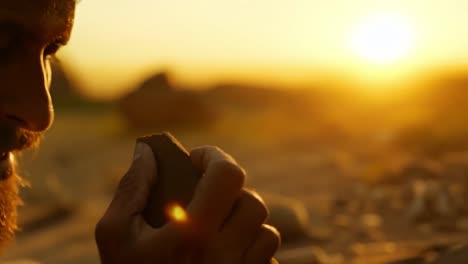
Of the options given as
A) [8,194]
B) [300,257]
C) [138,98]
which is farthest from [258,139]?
[8,194]

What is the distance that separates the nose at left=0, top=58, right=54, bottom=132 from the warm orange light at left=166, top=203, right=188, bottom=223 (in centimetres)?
47

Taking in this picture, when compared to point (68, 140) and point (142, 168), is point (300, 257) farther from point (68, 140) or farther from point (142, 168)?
point (68, 140)

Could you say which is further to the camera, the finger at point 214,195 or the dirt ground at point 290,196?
the dirt ground at point 290,196

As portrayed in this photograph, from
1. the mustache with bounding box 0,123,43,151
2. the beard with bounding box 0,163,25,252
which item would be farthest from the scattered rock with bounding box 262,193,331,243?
the mustache with bounding box 0,123,43,151

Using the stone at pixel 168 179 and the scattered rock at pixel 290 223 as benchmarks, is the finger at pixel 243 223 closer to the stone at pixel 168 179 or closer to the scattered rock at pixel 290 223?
the stone at pixel 168 179

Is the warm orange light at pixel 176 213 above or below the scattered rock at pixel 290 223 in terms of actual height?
above

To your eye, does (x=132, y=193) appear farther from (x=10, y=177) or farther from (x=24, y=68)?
(x=10, y=177)

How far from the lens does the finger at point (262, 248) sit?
1.97m

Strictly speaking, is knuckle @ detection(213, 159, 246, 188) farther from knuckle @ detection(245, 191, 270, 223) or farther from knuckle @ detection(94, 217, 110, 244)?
knuckle @ detection(94, 217, 110, 244)

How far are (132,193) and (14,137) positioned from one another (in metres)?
0.45

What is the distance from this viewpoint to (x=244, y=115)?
1989 centimetres

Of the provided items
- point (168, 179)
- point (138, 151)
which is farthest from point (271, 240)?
point (138, 151)

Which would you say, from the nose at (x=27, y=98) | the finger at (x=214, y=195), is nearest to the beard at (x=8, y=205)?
the nose at (x=27, y=98)

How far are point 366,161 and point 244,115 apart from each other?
33.1ft
